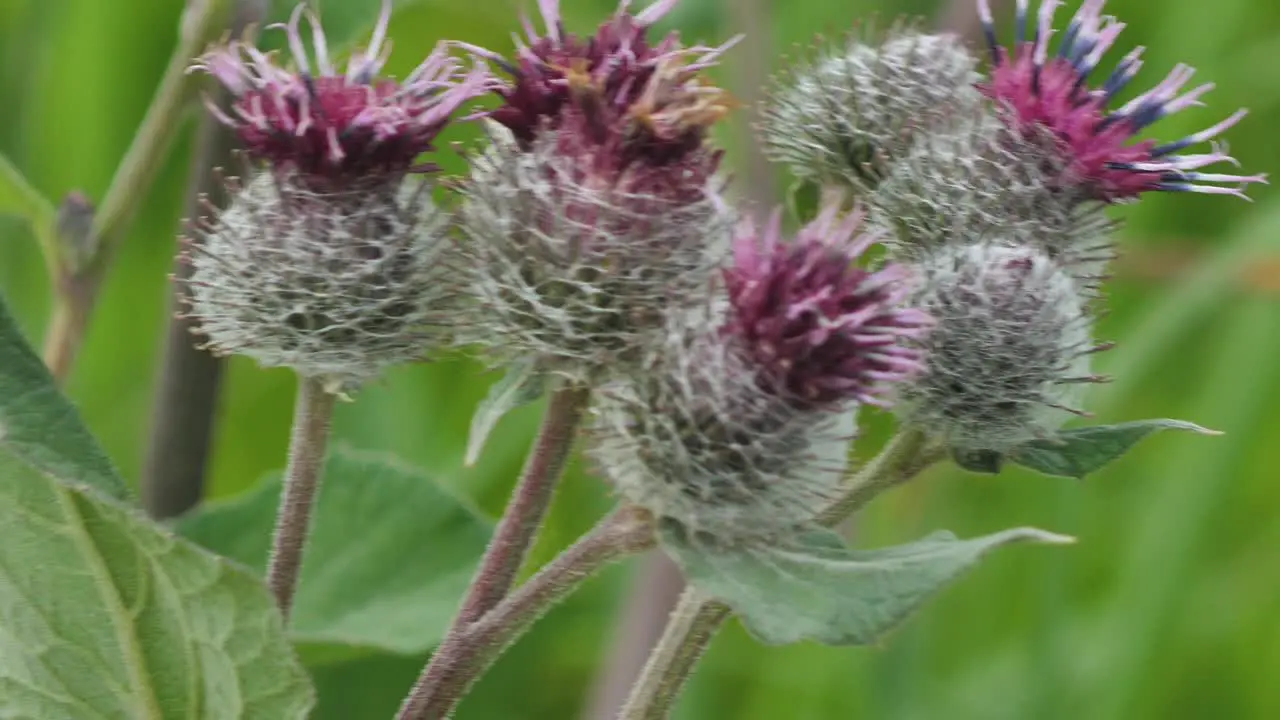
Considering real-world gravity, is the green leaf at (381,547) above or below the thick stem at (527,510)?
below

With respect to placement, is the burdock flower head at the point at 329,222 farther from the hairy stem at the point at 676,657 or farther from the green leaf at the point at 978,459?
the green leaf at the point at 978,459

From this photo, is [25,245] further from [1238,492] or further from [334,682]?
[1238,492]

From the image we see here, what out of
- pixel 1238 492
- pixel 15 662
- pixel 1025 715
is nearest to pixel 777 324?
pixel 15 662

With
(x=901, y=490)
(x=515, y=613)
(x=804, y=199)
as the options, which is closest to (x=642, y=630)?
(x=804, y=199)

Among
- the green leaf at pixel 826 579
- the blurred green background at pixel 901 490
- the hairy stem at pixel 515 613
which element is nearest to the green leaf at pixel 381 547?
the blurred green background at pixel 901 490

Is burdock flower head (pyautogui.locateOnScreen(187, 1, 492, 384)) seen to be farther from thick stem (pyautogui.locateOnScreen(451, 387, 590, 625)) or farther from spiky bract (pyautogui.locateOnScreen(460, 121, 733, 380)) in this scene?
thick stem (pyautogui.locateOnScreen(451, 387, 590, 625))

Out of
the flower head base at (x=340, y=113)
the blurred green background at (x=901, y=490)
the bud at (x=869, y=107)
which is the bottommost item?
the blurred green background at (x=901, y=490)

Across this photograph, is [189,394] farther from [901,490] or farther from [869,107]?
[901,490]
